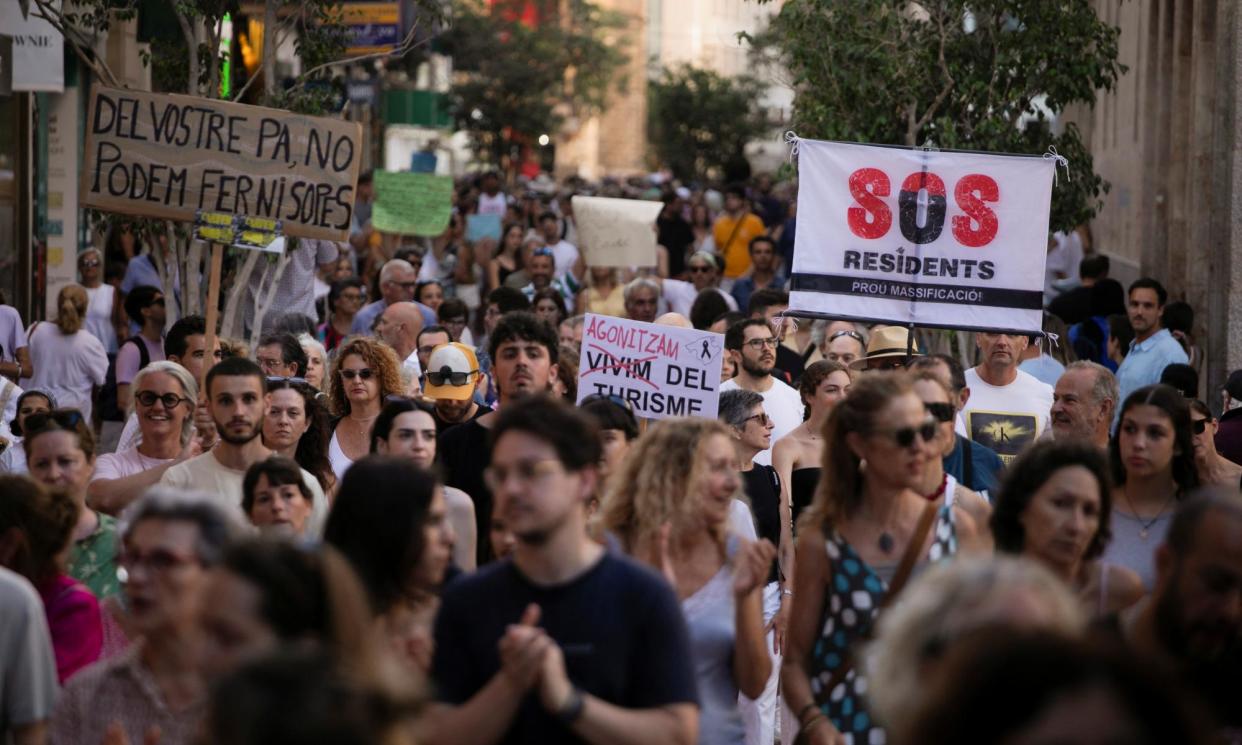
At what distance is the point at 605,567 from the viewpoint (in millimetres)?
4688

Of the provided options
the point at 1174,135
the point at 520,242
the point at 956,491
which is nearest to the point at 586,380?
the point at 956,491

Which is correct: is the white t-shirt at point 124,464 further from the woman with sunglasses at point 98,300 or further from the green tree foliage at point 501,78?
the green tree foliage at point 501,78

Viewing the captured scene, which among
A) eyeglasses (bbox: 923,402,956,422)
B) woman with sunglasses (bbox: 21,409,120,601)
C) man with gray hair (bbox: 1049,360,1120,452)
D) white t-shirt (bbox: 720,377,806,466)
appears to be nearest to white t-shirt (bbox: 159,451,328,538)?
woman with sunglasses (bbox: 21,409,120,601)

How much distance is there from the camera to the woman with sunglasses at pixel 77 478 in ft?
20.2

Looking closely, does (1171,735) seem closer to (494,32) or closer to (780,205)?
(780,205)

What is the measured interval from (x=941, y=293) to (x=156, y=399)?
4172 mm

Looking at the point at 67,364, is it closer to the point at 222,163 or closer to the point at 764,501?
the point at 222,163

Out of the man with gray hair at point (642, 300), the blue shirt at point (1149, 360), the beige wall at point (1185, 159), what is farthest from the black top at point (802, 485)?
the beige wall at point (1185, 159)

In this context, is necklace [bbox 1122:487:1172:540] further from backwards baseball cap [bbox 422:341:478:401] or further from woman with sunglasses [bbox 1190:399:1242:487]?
backwards baseball cap [bbox 422:341:478:401]

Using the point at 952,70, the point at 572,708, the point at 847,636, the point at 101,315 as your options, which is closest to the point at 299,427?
the point at 847,636

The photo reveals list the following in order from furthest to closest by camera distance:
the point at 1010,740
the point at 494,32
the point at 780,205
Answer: the point at 494,32
the point at 780,205
the point at 1010,740

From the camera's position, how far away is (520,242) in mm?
19234

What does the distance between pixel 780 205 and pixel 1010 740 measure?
80.2 feet

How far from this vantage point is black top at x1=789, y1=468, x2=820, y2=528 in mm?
8695
